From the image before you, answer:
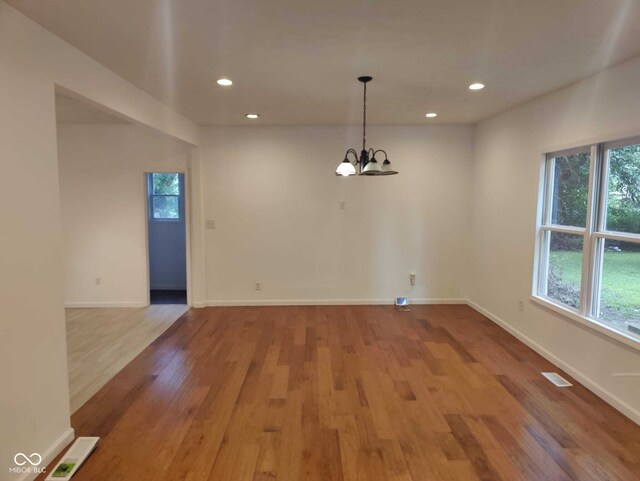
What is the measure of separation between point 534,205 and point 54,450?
4538 millimetres

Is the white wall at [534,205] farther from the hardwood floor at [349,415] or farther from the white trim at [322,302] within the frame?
the white trim at [322,302]

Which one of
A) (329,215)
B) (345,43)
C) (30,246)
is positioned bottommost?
(30,246)

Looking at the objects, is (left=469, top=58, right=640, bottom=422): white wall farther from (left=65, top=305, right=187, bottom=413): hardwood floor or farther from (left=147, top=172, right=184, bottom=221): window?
(left=147, top=172, right=184, bottom=221): window

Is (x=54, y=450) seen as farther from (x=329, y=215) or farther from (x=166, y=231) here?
(x=166, y=231)

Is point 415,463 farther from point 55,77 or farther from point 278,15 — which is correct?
point 55,77

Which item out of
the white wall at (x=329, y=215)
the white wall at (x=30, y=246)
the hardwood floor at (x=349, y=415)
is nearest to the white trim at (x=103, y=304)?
the white wall at (x=329, y=215)

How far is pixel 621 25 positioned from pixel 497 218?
113 inches

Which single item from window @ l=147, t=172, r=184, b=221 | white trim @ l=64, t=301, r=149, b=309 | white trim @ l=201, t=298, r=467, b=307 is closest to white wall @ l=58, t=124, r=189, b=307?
white trim @ l=64, t=301, r=149, b=309

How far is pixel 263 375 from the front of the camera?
347cm

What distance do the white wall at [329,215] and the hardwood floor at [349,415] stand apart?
1466mm

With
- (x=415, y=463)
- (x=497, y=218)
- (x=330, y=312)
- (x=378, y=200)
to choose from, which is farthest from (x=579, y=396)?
(x=378, y=200)

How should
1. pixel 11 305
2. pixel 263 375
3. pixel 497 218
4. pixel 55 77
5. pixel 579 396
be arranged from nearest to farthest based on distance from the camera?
pixel 11 305
pixel 55 77
pixel 579 396
pixel 263 375
pixel 497 218

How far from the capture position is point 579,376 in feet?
10.9

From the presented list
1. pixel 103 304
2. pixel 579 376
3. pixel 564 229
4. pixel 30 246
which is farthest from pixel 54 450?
pixel 564 229
